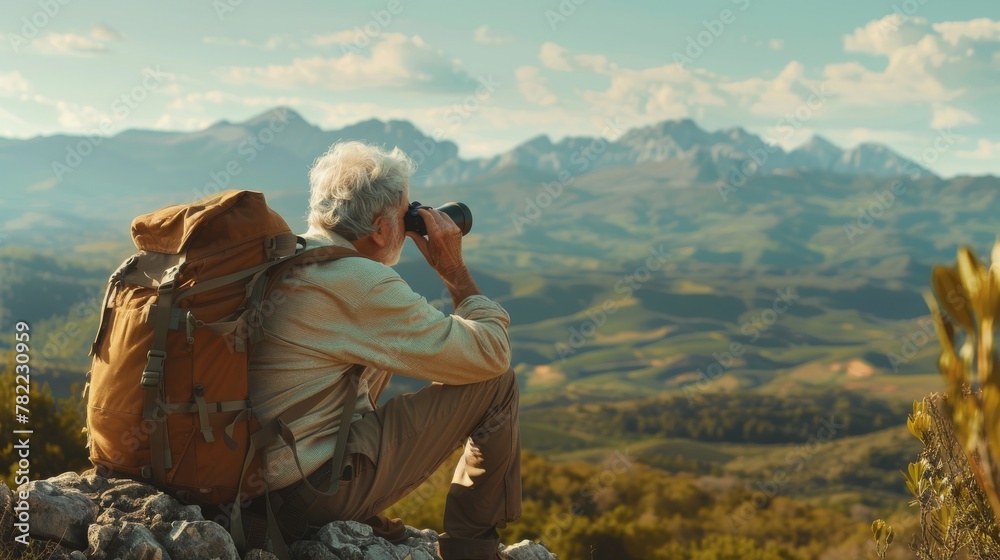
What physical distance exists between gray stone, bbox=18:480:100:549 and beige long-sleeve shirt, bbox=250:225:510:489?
64cm

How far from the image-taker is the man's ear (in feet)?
11.9

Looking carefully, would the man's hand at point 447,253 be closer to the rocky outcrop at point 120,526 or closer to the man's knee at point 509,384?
the man's knee at point 509,384

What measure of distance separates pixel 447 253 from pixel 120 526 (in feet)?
5.35

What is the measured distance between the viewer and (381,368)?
3420mm

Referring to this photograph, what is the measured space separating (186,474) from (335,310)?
2.59ft

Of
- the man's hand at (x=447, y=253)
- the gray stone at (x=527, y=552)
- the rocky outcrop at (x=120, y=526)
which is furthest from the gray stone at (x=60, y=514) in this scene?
the gray stone at (x=527, y=552)

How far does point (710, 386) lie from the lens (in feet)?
Result: 523

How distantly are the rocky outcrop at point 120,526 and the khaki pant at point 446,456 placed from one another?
0.23 meters

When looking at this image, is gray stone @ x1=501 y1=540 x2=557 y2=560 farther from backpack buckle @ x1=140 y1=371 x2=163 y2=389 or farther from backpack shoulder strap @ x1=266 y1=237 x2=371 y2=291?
backpack buckle @ x1=140 y1=371 x2=163 y2=389

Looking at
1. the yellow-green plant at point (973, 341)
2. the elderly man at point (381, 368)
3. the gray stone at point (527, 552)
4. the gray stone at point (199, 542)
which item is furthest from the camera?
the gray stone at point (527, 552)

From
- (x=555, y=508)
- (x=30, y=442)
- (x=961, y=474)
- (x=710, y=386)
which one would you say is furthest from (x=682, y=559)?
(x=710, y=386)

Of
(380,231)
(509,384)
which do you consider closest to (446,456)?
(509,384)

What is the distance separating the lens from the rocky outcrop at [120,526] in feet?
9.71

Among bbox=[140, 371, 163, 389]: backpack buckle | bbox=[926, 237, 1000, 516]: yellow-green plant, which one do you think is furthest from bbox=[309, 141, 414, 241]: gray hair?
bbox=[926, 237, 1000, 516]: yellow-green plant
